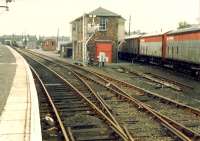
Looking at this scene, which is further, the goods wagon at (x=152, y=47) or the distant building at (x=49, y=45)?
the distant building at (x=49, y=45)

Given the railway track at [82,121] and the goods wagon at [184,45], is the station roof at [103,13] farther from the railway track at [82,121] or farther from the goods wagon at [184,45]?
the railway track at [82,121]

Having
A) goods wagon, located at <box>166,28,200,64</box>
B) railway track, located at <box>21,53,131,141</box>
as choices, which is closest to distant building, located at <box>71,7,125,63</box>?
goods wagon, located at <box>166,28,200,64</box>

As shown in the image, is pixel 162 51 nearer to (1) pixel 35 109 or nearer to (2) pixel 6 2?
(2) pixel 6 2

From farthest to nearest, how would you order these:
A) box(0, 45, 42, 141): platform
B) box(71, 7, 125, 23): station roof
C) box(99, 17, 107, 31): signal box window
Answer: box(71, 7, 125, 23): station roof → box(99, 17, 107, 31): signal box window → box(0, 45, 42, 141): platform

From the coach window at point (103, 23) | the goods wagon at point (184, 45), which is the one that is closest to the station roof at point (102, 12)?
the coach window at point (103, 23)

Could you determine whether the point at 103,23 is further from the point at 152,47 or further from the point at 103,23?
the point at 152,47

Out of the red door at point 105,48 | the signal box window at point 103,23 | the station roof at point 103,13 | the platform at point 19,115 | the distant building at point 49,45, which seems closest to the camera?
the platform at point 19,115

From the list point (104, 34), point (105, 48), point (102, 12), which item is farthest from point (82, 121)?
point (102, 12)

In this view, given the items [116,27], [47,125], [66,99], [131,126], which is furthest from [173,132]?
[116,27]

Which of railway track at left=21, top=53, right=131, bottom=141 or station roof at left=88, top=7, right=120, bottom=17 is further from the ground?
station roof at left=88, top=7, right=120, bottom=17

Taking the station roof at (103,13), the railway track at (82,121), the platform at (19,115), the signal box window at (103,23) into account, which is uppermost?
the station roof at (103,13)

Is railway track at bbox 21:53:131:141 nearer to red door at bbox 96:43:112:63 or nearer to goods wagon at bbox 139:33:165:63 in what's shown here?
goods wagon at bbox 139:33:165:63

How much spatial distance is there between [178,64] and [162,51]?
4.40 meters

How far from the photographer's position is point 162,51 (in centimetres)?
3516
